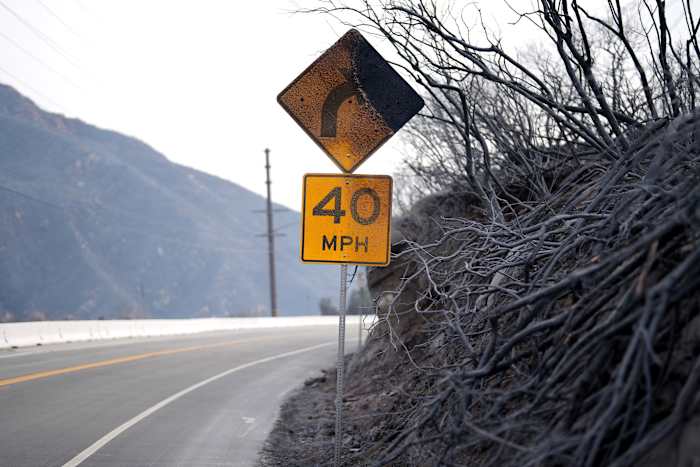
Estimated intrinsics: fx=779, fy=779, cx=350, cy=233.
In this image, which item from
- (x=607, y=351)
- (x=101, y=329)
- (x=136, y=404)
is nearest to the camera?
(x=607, y=351)

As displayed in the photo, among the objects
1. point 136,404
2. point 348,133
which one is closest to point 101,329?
point 136,404

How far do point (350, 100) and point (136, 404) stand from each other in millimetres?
6192

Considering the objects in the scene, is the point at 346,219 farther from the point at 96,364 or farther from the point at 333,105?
the point at 96,364

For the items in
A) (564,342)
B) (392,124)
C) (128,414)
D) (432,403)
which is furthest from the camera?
(128,414)

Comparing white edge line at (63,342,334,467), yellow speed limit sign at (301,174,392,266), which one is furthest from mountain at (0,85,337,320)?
yellow speed limit sign at (301,174,392,266)

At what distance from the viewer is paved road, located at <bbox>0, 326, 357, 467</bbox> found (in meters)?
7.23

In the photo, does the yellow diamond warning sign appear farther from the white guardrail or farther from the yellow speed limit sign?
the white guardrail

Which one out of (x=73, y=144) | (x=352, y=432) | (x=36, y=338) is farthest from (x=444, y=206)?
(x=73, y=144)

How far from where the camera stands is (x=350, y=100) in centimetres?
594

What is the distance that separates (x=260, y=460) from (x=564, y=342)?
430 cm

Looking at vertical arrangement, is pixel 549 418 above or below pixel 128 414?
above

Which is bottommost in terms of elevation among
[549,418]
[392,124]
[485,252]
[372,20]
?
[549,418]

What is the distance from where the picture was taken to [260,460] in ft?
23.9

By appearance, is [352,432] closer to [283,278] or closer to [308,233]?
[308,233]
